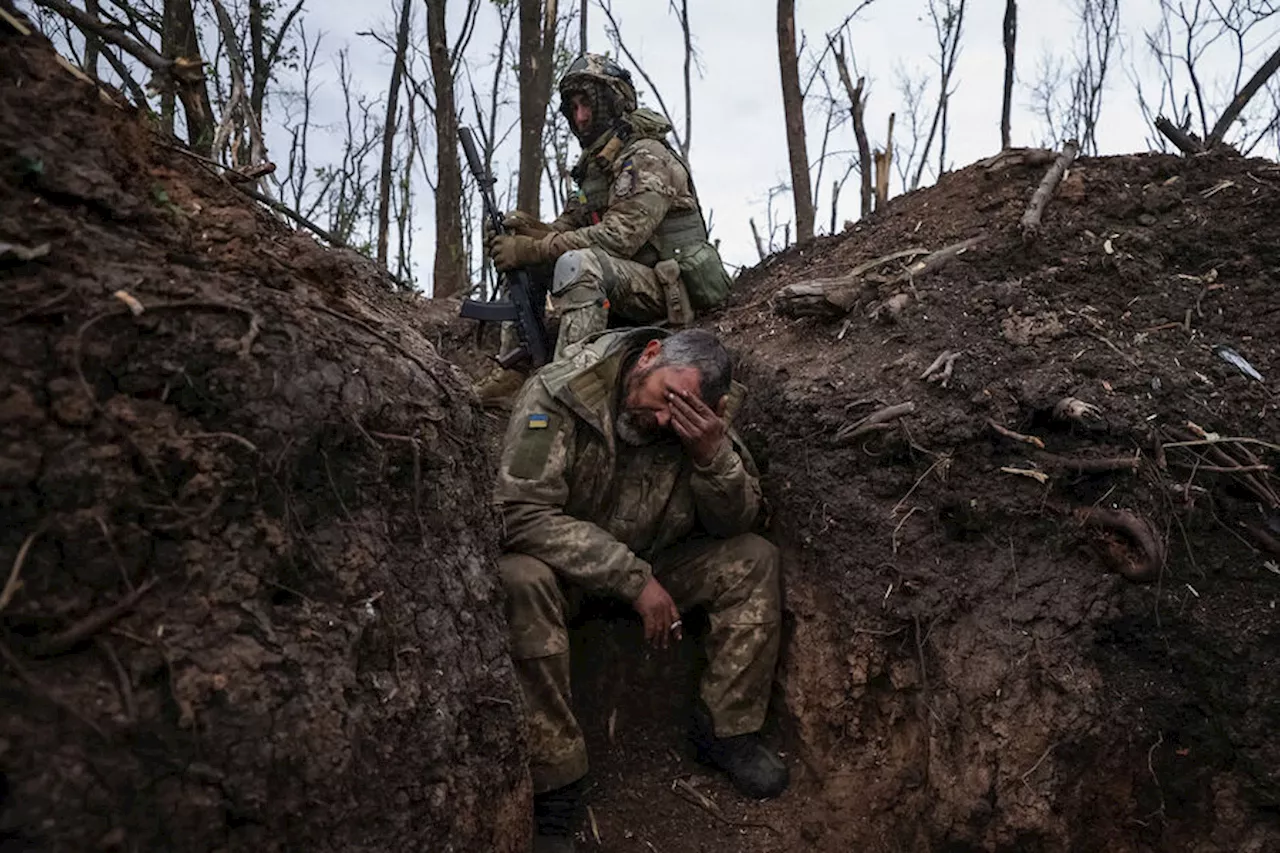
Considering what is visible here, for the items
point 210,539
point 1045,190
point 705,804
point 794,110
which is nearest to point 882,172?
point 794,110

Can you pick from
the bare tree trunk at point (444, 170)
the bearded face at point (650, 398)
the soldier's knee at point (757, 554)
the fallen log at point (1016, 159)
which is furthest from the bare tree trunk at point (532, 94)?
the soldier's knee at point (757, 554)

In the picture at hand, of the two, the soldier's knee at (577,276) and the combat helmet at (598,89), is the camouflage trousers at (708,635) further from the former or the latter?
the combat helmet at (598,89)

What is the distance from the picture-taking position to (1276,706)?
2.85 m

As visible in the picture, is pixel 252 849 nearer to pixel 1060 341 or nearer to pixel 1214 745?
pixel 1214 745

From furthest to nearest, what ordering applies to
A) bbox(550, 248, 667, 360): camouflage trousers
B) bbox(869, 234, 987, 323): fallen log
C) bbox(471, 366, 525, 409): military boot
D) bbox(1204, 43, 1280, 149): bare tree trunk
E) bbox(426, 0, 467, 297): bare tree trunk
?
bbox(426, 0, 467, 297): bare tree trunk, bbox(1204, 43, 1280, 149): bare tree trunk, bbox(471, 366, 525, 409): military boot, bbox(550, 248, 667, 360): camouflage trousers, bbox(869, 234, 987, 323): fallen log

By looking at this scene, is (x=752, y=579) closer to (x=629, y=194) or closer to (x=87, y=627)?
(x=87, y=627)

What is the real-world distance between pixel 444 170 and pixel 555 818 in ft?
23.0

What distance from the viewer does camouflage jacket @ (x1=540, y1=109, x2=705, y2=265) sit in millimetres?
5363

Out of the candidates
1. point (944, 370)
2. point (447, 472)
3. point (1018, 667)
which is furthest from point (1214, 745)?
point (447, 472)

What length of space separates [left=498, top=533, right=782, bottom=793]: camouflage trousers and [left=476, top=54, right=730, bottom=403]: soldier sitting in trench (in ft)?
6.38

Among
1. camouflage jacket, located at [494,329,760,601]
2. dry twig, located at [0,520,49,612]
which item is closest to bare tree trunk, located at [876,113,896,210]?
camouflage jacket, located at [494,329,760,601]

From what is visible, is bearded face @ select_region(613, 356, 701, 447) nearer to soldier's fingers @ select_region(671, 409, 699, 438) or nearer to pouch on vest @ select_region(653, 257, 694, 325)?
soldier's fingers @ select_region(671, 409, 699, 438)

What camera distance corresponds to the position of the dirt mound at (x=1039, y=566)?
289 cm

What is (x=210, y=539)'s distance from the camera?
200 cm
